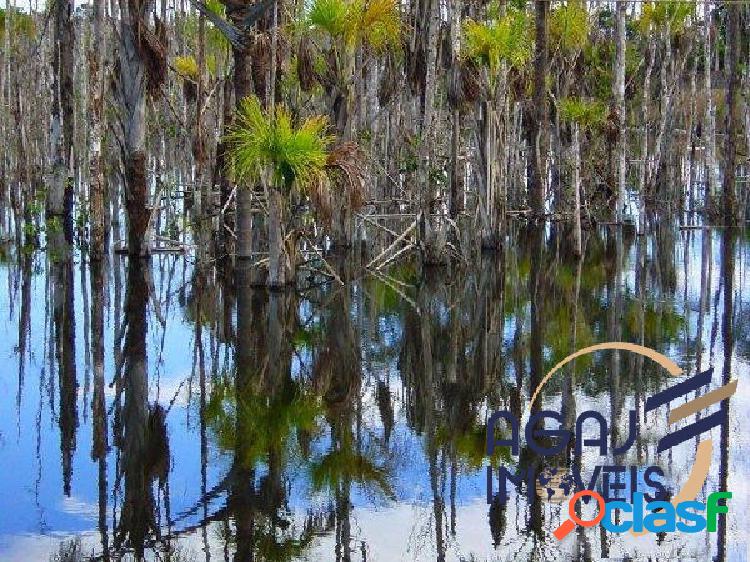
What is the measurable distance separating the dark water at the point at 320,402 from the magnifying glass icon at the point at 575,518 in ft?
0.25

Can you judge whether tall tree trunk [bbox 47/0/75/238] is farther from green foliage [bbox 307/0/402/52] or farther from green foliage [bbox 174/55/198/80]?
green foliage [bbox 307/0/402/52]

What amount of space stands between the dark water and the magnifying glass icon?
75 mm

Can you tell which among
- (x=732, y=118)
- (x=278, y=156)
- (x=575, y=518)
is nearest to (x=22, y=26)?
(x=732, y=118)

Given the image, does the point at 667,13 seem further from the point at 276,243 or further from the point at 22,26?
the point at 22,26

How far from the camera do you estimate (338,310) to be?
14555mm

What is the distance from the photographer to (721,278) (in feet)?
57.2

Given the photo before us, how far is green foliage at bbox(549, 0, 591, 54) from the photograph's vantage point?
2506 cm

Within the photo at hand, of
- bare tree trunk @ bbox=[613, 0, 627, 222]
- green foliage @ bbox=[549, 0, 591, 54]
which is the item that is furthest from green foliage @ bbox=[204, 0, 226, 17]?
green foliage @ bbox=[549, 0, 591, 54]

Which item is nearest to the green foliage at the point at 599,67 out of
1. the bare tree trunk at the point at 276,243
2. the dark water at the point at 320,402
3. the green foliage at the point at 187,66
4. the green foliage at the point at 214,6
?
the green foliage at the point at 187,66

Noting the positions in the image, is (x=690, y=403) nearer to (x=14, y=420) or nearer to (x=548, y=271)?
(x=14, y=420)

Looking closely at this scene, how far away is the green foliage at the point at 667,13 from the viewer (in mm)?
26203

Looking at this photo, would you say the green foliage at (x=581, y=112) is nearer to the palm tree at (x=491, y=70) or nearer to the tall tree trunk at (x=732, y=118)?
the palm tree at (x=491, y=70)

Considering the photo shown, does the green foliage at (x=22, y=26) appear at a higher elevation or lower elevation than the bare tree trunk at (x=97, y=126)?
higher

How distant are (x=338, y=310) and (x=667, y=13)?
15723 mm
